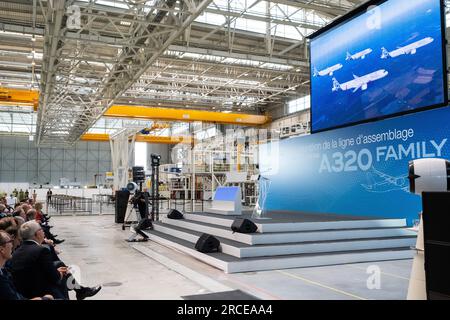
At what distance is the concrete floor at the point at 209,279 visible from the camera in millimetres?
4875

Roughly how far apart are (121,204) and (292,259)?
10.2 metres

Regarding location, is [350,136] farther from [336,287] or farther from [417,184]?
[417,184]

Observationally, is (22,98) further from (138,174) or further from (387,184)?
(387,184)

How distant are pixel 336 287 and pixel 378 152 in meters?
5.30

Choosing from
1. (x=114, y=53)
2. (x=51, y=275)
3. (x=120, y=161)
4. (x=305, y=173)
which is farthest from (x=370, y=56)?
(x=120, y=161)

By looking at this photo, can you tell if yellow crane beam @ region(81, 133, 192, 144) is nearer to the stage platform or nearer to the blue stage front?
the blue stage front

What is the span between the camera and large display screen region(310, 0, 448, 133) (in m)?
7.53

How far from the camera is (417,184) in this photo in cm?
312

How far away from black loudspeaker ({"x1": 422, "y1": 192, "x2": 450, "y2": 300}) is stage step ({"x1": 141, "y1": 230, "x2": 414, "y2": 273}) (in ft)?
12.1

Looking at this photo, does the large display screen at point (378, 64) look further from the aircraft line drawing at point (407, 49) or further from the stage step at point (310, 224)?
the stage step at point (310, 224)

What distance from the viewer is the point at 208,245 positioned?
6980 mm

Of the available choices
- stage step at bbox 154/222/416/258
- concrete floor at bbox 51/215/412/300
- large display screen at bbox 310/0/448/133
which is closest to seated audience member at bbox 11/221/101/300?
concrete floor at bbox 51/215/412/300

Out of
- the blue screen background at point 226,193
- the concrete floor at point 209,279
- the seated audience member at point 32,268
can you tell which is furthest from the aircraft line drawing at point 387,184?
the seated audience member at point 32,268

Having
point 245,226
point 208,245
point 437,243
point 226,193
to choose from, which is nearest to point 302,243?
point 245,226
